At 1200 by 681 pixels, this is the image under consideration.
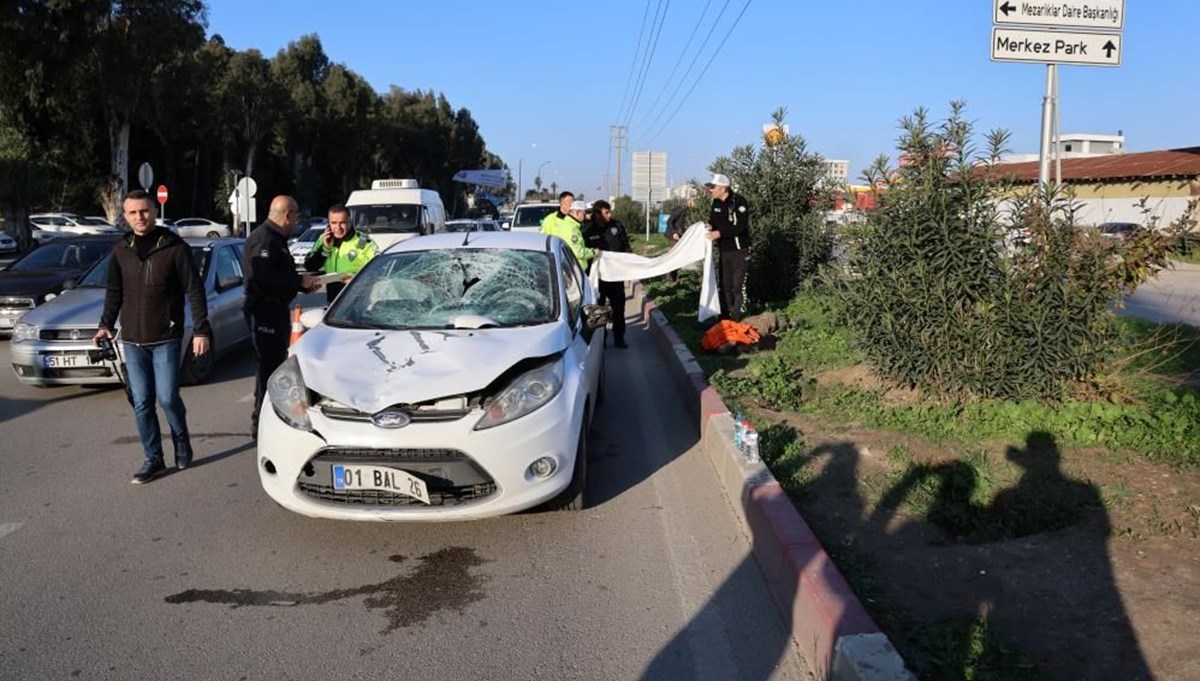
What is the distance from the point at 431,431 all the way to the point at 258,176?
5938 centimetres

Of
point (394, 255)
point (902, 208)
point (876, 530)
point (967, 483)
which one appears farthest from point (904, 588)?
point (394, 255)

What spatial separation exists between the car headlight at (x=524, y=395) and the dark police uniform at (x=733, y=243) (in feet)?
20.1

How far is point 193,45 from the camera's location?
134 ft

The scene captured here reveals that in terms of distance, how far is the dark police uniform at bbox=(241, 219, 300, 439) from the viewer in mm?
6383

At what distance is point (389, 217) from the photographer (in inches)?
771

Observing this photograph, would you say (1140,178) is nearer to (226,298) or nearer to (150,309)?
(226,298)

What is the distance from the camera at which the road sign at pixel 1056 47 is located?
6.29 m

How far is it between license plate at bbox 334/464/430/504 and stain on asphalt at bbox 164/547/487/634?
1.35 ft

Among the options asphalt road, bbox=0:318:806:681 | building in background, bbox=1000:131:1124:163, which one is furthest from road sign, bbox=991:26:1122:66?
building in background, bbox=1000:131:1124:163

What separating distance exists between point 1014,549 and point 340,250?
Result: 18.3ft

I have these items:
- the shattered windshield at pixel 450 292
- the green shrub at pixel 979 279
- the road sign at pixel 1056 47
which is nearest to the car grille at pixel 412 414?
the shattered windshield at pixel 450 292

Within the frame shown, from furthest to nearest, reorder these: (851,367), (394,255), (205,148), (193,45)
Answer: (205,148) < (193,45) < (851,367) < (394,255)

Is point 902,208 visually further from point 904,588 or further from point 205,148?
point 205,148

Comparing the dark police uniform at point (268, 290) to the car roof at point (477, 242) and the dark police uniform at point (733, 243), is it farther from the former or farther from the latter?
the dark police uniform at point (733, 243)
